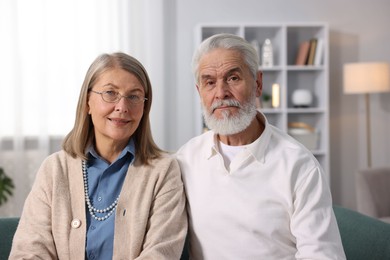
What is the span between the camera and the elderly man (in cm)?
181

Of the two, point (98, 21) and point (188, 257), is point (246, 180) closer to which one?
point (188, 257)

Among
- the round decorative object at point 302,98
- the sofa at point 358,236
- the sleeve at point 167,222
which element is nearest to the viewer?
the sleeve at point 167,222

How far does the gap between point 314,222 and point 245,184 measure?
26 cm

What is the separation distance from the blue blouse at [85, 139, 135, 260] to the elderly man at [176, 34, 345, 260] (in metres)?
0.23

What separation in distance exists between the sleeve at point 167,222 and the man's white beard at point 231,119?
0.74 ft

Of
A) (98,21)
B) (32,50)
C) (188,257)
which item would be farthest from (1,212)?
(188,257)

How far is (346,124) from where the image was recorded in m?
5.72

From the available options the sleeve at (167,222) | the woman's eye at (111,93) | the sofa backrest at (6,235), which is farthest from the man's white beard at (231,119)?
the sofa backrest at (6,235)

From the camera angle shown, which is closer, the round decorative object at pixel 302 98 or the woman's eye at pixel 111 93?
the woman's eye at pixel 111 93

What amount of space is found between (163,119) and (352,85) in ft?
5.88

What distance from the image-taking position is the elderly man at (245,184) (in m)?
1.81

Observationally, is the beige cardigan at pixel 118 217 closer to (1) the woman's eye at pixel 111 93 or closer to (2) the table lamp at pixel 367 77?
(1) the woman's eye at pixel 111 93

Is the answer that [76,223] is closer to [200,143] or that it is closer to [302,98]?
[200,143]

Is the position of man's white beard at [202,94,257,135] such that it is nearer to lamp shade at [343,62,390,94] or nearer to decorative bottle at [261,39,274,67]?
decorative bottle at [261,39,274,67]
